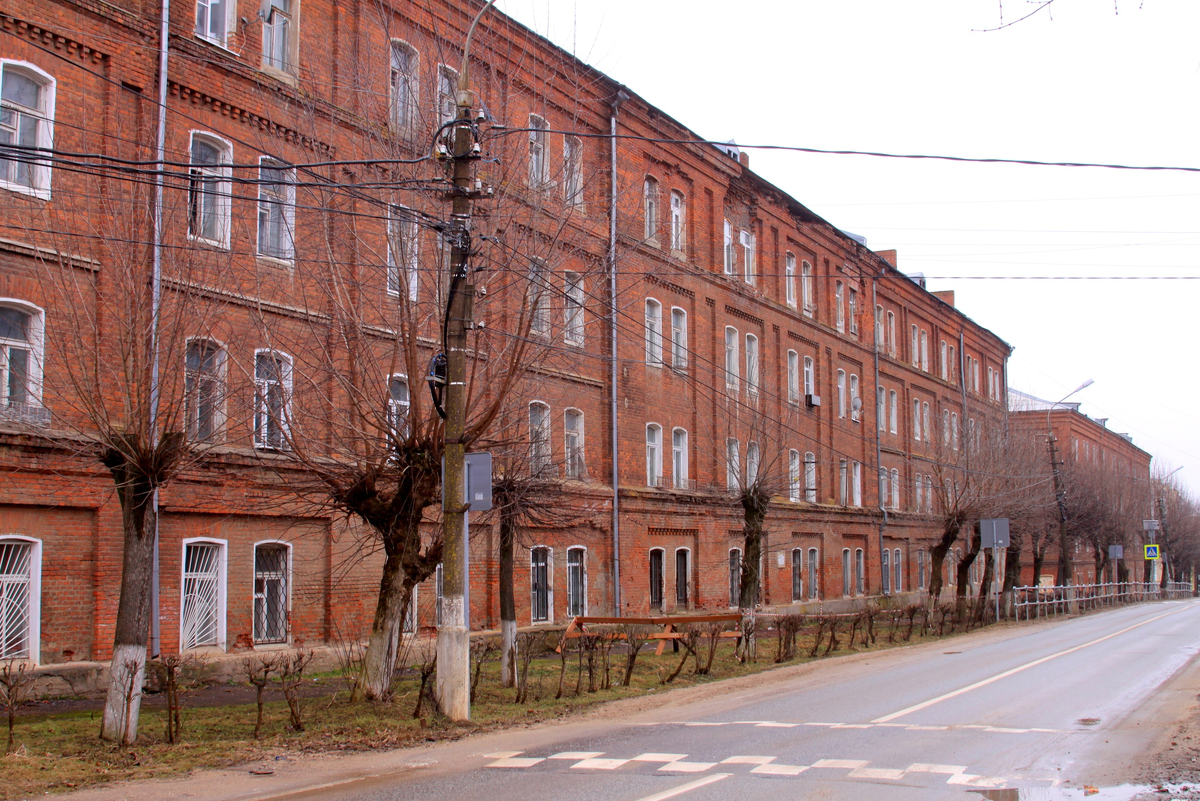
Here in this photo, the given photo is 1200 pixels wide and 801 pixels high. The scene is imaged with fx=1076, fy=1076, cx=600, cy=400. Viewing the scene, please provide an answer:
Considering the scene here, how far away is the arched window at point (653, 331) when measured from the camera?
2936 centimetres

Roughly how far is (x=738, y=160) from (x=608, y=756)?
2819 cm

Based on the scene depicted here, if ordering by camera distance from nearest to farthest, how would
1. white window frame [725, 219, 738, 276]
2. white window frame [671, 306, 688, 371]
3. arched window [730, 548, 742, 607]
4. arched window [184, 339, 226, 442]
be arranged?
arched window [184, 339, 226, 442]
white window frame [671, 306, 688, 371]
arched window [730, 548, 742, 607]
white window frame [725, 219, 738, 276]

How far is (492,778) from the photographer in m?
9.29

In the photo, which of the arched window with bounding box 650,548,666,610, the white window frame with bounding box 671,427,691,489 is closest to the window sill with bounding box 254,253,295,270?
the arched window with bounding box 650,548,666,610

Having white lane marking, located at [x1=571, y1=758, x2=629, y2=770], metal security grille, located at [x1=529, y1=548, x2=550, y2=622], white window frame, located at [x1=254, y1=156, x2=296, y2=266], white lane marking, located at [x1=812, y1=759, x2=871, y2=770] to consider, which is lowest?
white lane marking, located at [x1=571, y1=758, x2=629, y2=770]

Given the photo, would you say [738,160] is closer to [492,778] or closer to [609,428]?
[609,428]

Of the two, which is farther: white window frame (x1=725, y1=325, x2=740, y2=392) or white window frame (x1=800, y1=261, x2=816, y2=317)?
white window frame (x1=800, y1=261, x2=816, y2=317)

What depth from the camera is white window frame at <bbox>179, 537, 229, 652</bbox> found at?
16.7 metres

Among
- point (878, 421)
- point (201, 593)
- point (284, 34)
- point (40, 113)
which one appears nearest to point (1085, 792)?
point (201, 593)

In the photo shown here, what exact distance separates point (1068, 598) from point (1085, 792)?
129ft

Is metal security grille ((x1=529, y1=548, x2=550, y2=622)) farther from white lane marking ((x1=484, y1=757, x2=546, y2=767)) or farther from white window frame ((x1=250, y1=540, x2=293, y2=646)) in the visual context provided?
white lane marking ((x1=484, y1=757, x2=546, y2=767))

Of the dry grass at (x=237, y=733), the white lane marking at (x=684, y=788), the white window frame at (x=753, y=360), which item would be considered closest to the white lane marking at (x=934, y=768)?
the white lane marking at (x=684, y=788)

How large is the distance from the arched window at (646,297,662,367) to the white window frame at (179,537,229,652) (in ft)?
47.0

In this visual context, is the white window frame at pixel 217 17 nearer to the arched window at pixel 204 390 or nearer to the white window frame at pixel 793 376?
the arched window at pixel 204 390
